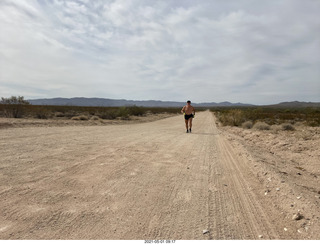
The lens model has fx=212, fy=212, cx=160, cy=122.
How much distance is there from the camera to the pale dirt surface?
273cm

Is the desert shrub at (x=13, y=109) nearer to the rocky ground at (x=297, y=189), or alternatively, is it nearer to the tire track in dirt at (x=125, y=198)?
the tire track in dirt at (x=125, y=198)

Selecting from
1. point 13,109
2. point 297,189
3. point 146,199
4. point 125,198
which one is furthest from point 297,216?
point 13,109

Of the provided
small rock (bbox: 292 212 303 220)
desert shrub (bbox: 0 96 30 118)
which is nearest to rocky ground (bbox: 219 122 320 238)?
small rock (bbox: 292 212 303 220)

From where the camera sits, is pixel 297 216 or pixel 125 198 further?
pixel 125 198

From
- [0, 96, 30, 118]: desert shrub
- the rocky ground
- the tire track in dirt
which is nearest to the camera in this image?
the tire track in dirt

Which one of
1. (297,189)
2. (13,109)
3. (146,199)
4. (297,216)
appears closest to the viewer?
(297,216)

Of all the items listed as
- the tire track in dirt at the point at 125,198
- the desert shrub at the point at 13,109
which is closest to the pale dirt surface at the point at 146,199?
the tire track in dirt at the point at 125,198

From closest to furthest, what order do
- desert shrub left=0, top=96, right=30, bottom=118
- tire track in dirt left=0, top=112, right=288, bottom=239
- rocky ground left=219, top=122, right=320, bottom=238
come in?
1. tire track in dirt left=0, top=112, right=288, bottom=239
2. rocky ground left=219, top=122, right=320, bottom=238
3. desert shrub left=0, top=96, right=30, bottom=118

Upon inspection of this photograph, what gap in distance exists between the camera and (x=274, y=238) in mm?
2631

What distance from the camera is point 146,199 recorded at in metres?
3.63

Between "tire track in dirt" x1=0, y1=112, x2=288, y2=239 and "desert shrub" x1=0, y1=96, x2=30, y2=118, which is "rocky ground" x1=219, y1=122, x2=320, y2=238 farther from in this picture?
"desert shrub" x1=0, y1=96, x2=30, y2=118

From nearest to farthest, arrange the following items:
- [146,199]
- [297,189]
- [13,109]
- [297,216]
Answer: [297,216] < [146,199] < [297,189] < [13,109]

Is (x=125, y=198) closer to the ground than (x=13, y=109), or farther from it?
closer to the ground

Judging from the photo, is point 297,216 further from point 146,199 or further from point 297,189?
point 146,199
